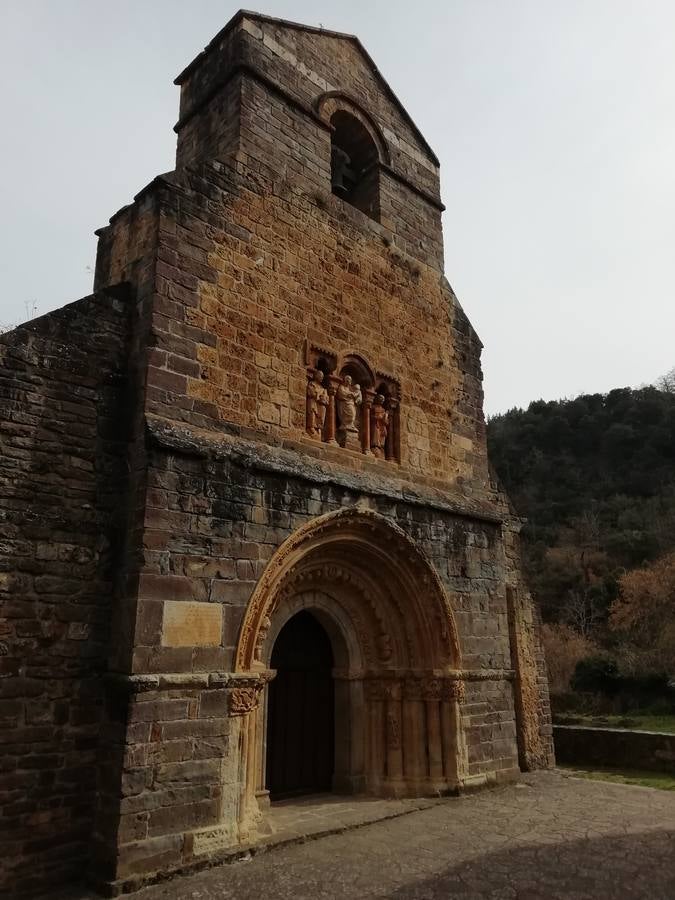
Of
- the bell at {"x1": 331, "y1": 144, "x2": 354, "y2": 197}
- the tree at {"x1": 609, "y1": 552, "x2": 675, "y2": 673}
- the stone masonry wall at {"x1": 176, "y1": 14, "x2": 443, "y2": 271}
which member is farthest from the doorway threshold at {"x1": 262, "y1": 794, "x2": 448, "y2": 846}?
the tree at {"x1": 609, "y1": 552, "x2": 675, "y2": 673}

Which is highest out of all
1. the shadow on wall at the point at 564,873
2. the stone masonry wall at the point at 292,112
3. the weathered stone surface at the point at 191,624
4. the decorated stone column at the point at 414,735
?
the stone masonry wall at the point at 292,112

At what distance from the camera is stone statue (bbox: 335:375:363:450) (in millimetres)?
7203

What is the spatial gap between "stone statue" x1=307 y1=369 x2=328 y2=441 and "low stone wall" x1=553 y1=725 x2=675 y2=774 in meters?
6.50

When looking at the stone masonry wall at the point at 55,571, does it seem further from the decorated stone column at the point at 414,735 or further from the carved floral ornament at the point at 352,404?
the decorated stone column at the point at 414,735

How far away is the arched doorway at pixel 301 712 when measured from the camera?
22.9 feet

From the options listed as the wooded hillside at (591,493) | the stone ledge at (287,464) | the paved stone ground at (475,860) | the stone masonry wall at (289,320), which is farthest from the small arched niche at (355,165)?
the wooded hillside at (591,493)

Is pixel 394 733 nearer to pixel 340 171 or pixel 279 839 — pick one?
pixel 279 839

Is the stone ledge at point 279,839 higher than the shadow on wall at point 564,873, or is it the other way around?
the stone ledge at point 279,839

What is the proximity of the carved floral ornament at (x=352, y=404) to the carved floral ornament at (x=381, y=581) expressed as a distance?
897 mm

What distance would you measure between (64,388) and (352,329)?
333 centimetres

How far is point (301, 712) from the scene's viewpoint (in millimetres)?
7242

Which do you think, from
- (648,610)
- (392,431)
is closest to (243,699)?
(392,431)

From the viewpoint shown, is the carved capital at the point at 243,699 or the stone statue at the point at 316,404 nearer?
the carved capital at the point at 243,699

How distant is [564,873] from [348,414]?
4.45 meters
